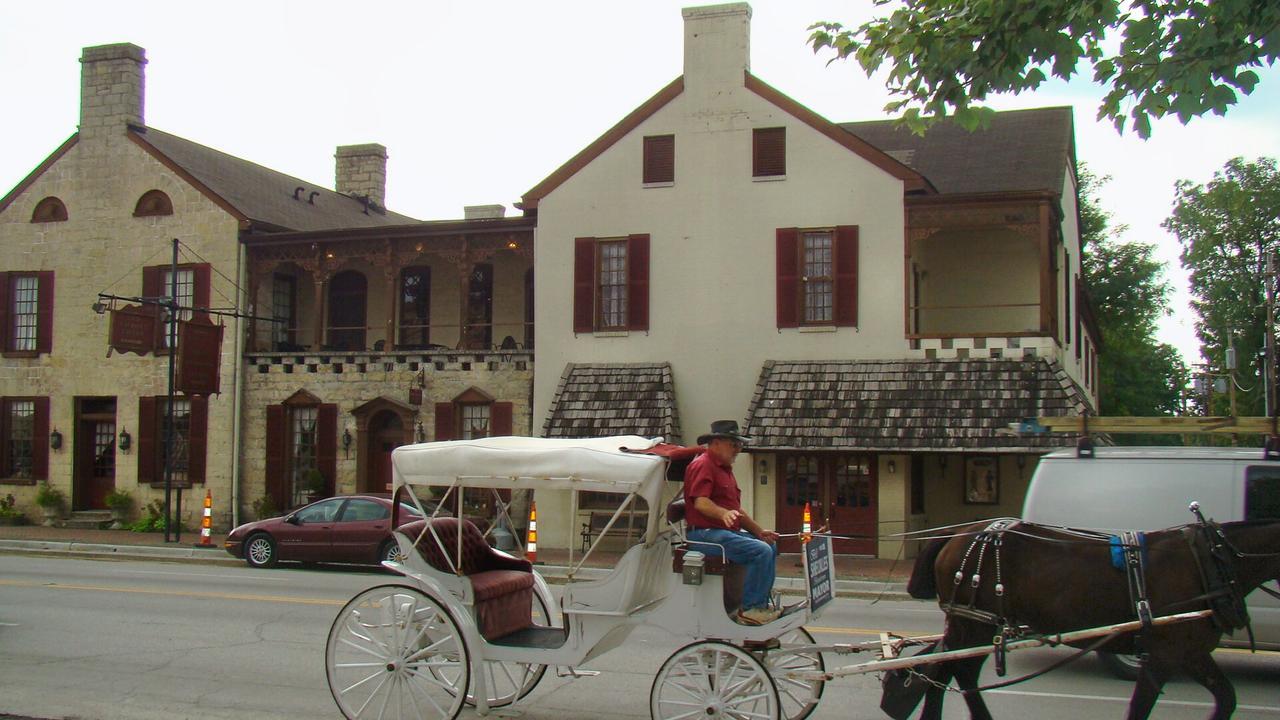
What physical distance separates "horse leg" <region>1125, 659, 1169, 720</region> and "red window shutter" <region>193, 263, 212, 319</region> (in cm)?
2465

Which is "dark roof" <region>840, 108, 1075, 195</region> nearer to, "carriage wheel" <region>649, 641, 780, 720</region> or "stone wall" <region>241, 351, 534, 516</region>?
"stone wall" <region>241, 351, 534, 516</region>

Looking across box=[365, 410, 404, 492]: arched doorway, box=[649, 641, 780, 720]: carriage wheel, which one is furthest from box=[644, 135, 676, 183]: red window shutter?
box=[649, 641, 780, 720]: carriage wheel

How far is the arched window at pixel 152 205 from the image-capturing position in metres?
28.1

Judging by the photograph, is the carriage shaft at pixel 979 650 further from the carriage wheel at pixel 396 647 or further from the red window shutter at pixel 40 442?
the red window shutter at pixel 40 442

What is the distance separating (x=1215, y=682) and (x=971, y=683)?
4.82 ft

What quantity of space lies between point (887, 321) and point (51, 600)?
14.9m

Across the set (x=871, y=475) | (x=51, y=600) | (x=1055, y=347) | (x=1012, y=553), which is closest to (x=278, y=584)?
(x=51, y=600)

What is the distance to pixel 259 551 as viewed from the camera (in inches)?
814

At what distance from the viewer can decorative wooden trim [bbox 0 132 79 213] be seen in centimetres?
2900

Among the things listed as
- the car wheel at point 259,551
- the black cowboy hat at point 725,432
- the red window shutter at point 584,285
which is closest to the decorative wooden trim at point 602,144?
the red window shutter at point 584,285

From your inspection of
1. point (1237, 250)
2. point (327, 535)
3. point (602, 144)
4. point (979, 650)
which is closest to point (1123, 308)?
point (1237, 250)

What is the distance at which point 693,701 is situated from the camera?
7512 millimetres

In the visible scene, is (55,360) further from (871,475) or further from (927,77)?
(927,77)

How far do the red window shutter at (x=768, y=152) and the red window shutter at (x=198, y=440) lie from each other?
46.0 ft
